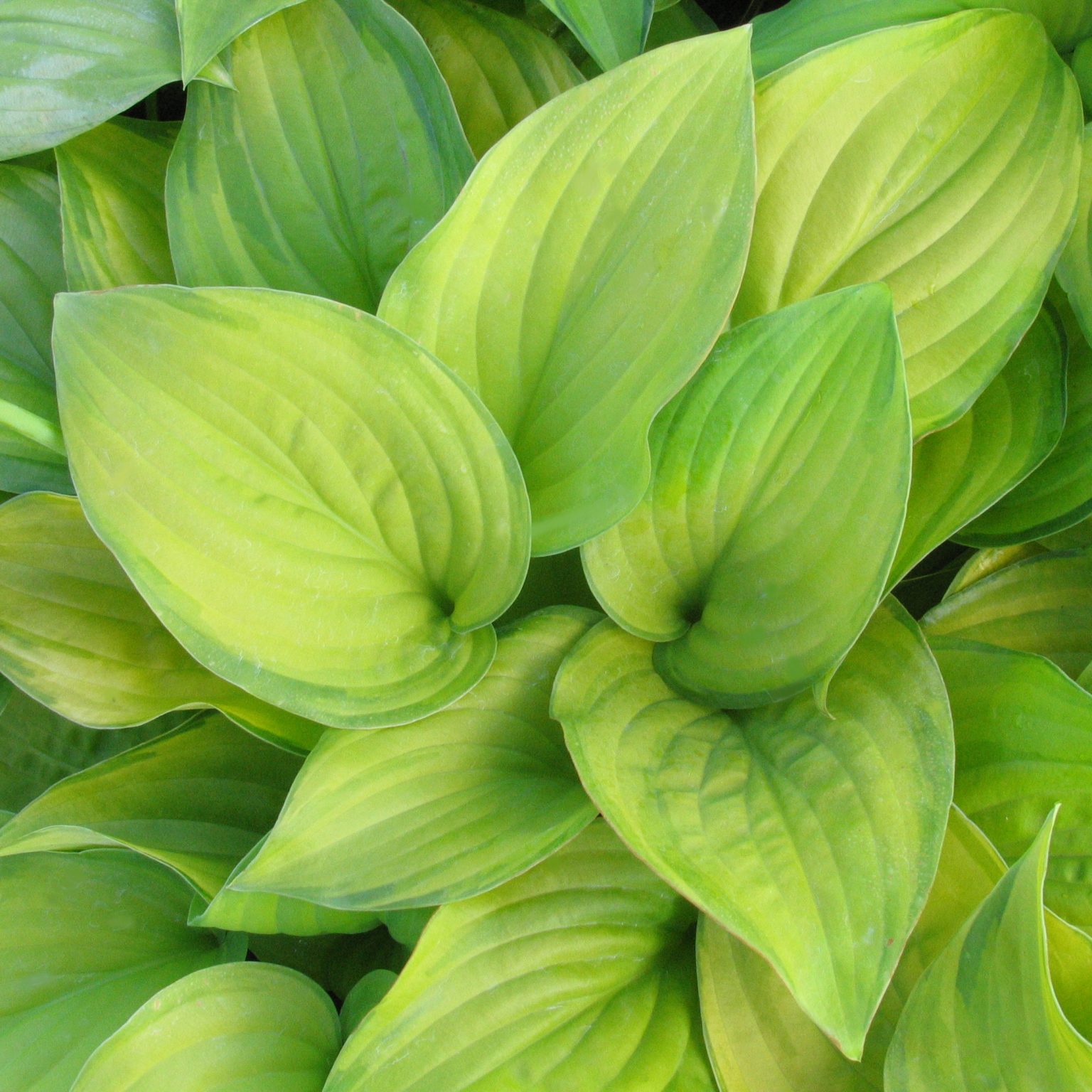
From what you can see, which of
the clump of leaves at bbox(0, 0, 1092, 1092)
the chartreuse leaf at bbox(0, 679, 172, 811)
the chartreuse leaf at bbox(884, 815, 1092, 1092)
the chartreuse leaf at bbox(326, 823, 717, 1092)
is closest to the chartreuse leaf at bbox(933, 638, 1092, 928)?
the clump of leaves at bbox(0, 0, 1092, 1092)

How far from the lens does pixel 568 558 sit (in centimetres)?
79

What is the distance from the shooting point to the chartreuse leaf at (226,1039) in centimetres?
62

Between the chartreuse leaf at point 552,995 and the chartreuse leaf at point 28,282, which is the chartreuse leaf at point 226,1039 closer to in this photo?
the chartreuse leaf at point 552,995

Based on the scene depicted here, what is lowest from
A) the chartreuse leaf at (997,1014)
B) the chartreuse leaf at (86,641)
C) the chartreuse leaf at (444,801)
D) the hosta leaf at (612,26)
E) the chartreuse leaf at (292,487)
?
the chartreuse leaf at (997,1014)

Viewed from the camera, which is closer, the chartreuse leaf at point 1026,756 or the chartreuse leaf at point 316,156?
the chartreuse leaf at point 1026,756

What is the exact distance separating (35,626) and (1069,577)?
769 millimetres

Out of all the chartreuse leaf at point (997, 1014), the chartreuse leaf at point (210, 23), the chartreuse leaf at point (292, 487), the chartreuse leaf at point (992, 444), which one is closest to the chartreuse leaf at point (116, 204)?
the chartreuse leaf at point (210, 23)

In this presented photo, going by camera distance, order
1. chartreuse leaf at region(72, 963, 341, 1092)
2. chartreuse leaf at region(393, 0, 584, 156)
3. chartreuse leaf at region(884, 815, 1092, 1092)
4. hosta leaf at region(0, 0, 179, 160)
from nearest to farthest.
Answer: chartreuse leaf at region(884, 815, 1092, 1092) → chartreuse leaf at region(72, 963, 341, 1092) → hosta leaf at region(0, 0, 179, 160) → chartreuse leaf at region(393, 0, 584, 156)

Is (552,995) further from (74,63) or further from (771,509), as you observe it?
(74,63)

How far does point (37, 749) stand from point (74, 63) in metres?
0.57

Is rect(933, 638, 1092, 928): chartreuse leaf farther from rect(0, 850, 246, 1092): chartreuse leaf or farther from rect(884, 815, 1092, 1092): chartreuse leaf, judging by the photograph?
rect(0, 850, 246, 1092): chartreuse leaf

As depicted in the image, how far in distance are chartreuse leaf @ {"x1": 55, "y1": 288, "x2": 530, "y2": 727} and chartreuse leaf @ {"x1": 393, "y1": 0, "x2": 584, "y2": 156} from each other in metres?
0.35

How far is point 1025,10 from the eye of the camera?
73 centimetres

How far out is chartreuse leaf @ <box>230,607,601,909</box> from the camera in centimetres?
59
